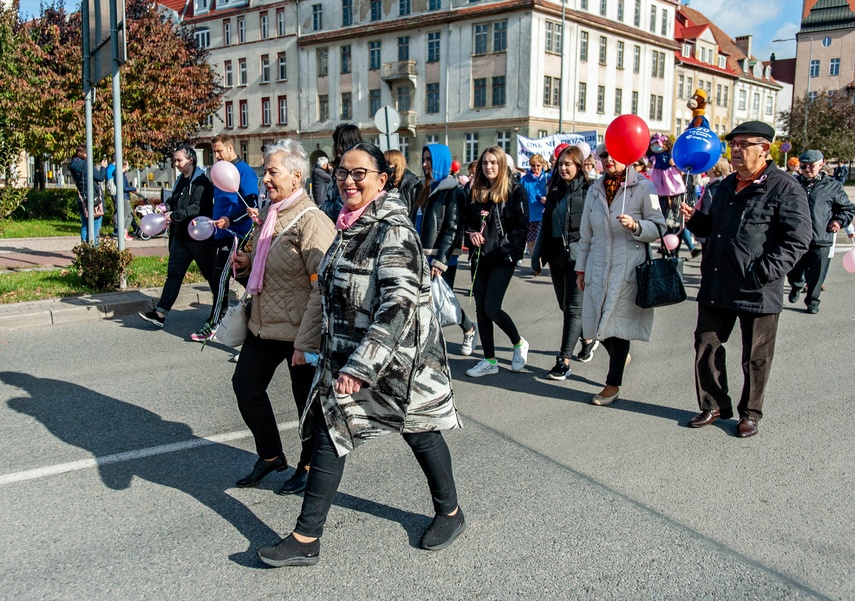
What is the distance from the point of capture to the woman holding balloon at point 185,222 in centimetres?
782

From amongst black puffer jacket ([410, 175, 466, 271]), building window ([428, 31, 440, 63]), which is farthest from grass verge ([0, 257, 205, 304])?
building window ([428, 31, 440, 63])

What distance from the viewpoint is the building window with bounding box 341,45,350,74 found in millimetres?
53188

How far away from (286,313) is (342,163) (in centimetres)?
92

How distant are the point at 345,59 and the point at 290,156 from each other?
171ft

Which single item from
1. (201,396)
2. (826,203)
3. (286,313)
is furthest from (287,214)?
(826,203)

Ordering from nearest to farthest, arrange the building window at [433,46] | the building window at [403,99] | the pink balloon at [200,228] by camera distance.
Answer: the pink balloon at [200,228] < the building window at [433,46] < the building window at [403,99]

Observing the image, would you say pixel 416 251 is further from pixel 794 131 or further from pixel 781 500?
pixel 794 131

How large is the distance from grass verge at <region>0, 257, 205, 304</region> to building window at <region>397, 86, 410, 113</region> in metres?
40.6

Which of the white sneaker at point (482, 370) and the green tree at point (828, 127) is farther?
the green tree at point (828, 127)

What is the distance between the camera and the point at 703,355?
5.26m

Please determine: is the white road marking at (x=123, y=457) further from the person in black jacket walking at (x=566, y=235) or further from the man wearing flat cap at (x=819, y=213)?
the man wearing flat cap at (x=819, y=213)

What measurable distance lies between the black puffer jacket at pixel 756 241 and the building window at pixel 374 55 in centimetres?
4913

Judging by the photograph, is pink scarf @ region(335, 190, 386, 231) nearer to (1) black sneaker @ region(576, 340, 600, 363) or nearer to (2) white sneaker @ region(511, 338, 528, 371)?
(2) white sneaker @ region(511, 338, 528, 371)

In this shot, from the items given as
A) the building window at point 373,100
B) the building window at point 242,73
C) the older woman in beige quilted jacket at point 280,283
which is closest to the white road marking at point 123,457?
the older woman in beige quilted jacket at point 280,283
